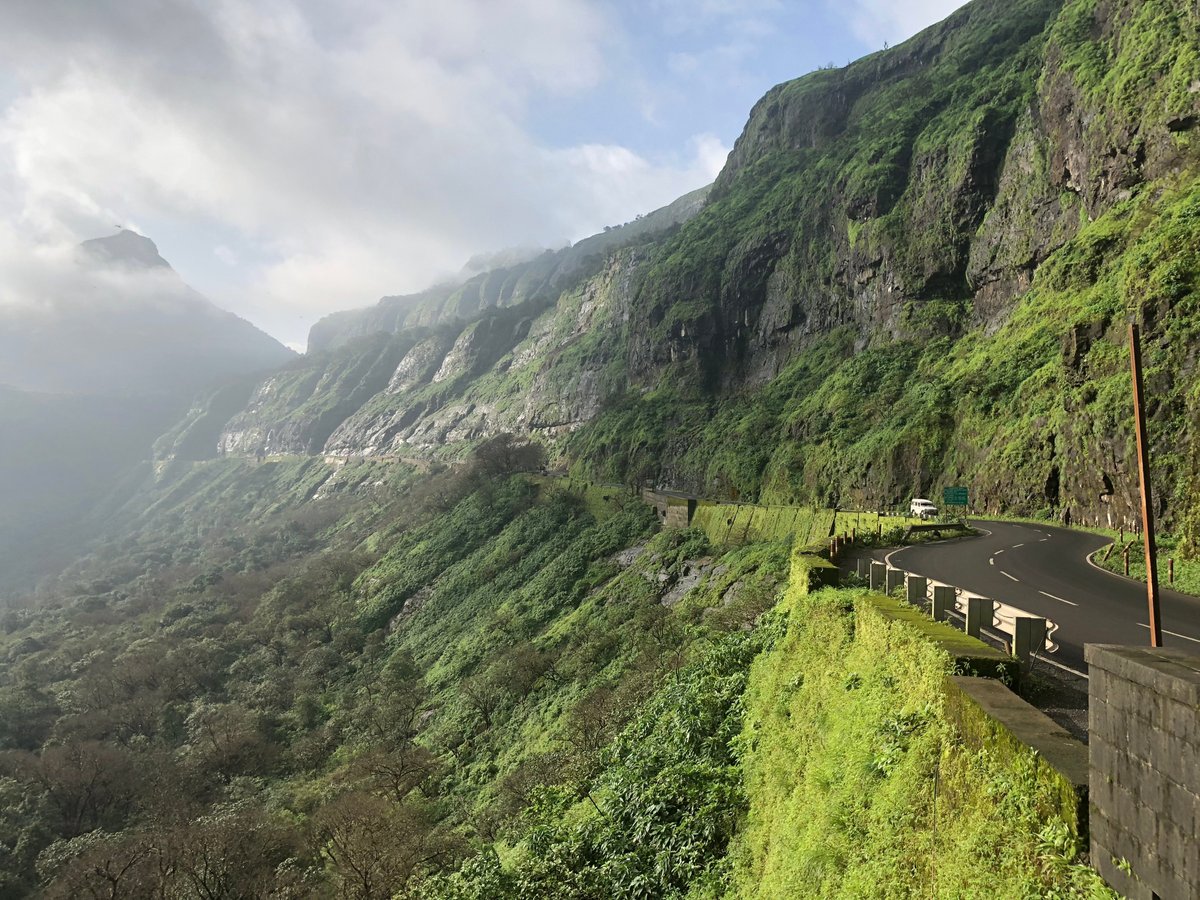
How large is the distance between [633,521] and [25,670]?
6313 centimetres

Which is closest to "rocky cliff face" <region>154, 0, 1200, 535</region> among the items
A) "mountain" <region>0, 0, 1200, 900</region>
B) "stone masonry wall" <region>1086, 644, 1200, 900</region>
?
"mountain" <region>0, 0, 1200, 900</region>

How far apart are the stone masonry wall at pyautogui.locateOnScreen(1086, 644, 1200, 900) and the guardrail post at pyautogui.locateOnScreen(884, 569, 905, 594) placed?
8.46m

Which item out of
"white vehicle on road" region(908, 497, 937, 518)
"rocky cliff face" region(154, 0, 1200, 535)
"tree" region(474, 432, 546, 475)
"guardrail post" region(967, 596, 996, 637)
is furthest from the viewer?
"tree" region(474, 432, 546, 475)

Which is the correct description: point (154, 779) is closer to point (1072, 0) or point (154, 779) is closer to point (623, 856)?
point (623, 856)

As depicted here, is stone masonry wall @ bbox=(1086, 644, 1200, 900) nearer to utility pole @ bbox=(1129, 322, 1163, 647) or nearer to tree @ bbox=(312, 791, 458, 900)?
utility pole @ bbox=(1129, 322, 1163, 647)

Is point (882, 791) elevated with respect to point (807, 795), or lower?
elevated

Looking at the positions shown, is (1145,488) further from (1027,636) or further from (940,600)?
(940,600)

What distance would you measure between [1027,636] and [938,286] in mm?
55235

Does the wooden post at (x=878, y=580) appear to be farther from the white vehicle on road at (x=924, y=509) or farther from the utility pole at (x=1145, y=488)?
the white vehicle on road at (x=924, y=509)

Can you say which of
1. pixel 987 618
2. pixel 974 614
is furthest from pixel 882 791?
pixel 987 618

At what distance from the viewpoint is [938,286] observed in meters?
55.2

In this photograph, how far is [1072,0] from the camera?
5544 cm

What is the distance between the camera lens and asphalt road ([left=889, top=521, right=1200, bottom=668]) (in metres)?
11.3

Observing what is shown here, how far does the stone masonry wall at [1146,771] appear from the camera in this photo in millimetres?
3791
